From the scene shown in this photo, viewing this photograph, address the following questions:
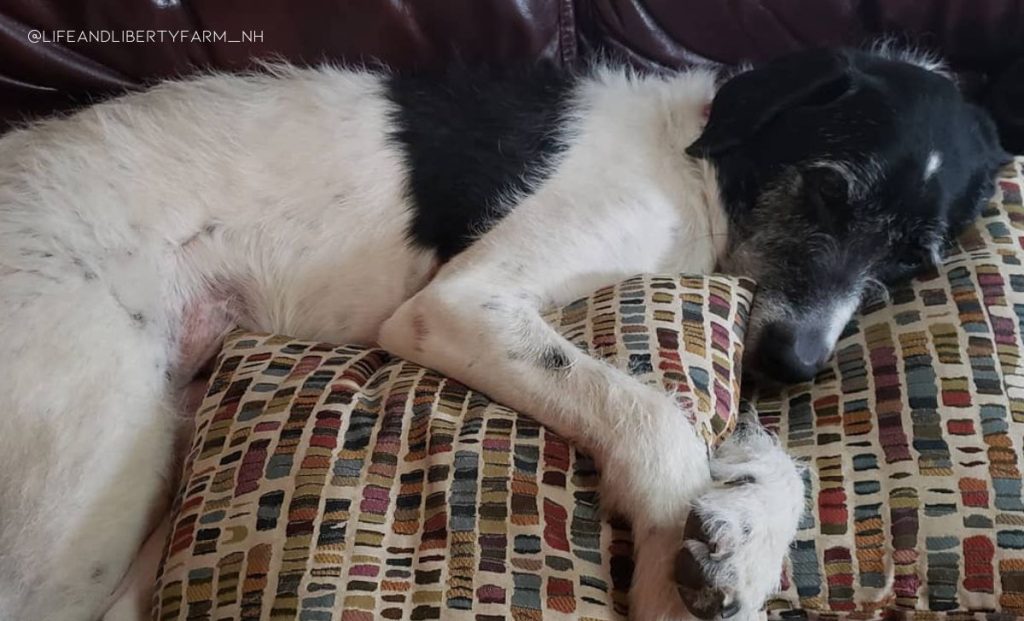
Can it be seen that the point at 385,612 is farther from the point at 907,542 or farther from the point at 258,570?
the point at 907,542

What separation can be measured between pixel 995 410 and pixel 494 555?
2.76ft

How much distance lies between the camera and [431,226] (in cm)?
192

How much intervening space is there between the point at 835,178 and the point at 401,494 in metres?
1.06

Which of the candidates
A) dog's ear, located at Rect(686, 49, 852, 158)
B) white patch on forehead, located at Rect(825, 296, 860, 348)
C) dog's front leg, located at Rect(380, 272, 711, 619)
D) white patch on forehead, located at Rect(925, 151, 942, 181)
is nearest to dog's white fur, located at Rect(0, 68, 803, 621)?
dog's front leg, located at Rect(380, 272, 711, 619)

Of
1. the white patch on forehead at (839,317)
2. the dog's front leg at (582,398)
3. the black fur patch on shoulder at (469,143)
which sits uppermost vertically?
the black fur patch on shoulder at (469,143)

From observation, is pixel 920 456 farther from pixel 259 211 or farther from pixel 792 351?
pixel 259 211

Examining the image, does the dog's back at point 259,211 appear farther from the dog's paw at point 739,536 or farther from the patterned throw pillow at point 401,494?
the dog's paw at point 739,536

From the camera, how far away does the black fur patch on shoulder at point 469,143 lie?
190 centimetres

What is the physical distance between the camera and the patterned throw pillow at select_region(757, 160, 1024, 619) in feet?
4.43

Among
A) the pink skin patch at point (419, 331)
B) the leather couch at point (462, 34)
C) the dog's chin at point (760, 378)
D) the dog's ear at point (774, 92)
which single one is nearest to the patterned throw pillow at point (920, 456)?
the dog's chin at point (760, 378)

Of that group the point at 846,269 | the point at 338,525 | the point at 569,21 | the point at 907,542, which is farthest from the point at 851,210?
→ the point at 338,525

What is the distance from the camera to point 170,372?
1779 millimetres

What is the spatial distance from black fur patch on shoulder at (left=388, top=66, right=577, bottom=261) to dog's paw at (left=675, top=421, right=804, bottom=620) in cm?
74

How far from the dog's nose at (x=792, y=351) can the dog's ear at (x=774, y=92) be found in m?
0.41
